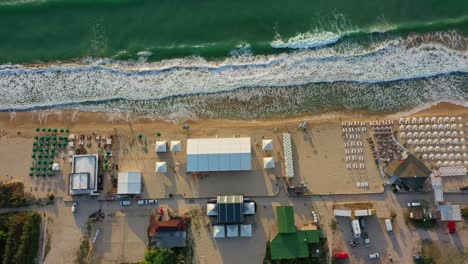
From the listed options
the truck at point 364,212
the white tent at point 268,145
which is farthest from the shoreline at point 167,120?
the truck at point 364,212

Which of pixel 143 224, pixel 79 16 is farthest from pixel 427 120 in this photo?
pixel 79 16

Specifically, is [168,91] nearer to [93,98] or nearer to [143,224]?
[93,98]

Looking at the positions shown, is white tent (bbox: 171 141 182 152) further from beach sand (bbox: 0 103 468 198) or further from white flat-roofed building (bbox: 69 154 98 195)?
white flat-roofed building (bbox: 69 154 98 195)

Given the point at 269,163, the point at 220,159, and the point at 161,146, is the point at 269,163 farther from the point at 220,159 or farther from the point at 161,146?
the point at 161,146

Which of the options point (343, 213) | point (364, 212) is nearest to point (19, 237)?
point (343, 213)

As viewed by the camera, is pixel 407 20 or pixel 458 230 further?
pixel 407 20

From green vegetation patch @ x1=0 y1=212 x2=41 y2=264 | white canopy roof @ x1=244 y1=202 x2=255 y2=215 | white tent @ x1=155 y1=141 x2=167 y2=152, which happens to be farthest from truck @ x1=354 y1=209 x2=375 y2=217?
green vegetation patch @ x1=0 y1=212 x2=41 y2=264
